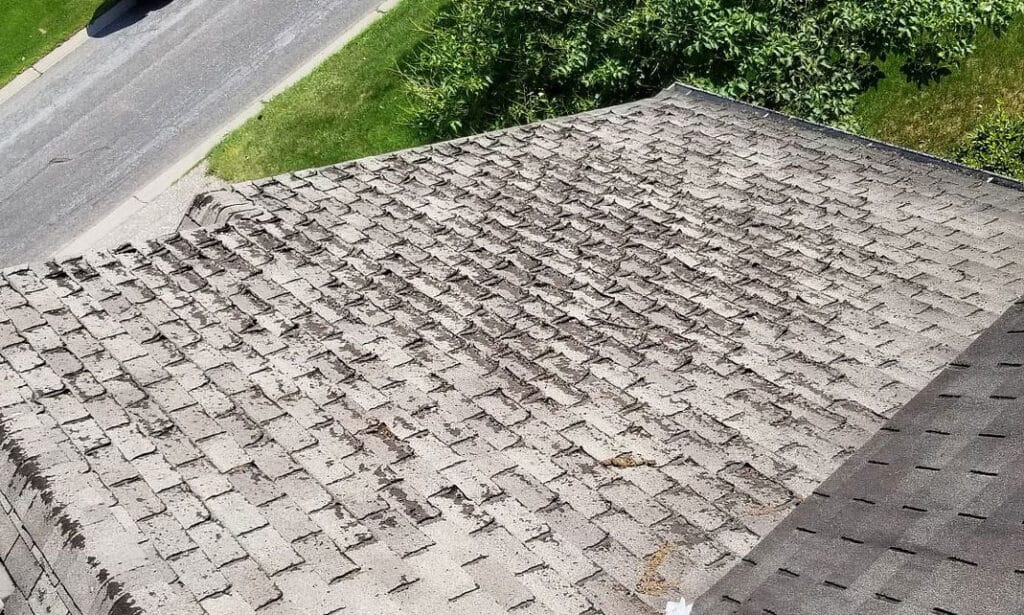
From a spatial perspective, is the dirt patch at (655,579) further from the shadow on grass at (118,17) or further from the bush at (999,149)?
the shadow on grass at (118,17)

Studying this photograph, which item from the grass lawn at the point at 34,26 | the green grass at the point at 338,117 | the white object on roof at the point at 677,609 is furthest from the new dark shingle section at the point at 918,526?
the grass lawn at the point at 34,26

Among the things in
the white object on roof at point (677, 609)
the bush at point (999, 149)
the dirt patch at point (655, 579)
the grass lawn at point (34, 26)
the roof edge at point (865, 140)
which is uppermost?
the grass lawn at point (34, 26)

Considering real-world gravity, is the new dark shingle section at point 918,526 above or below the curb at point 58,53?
below

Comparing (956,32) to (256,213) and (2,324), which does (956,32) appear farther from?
(2,324)

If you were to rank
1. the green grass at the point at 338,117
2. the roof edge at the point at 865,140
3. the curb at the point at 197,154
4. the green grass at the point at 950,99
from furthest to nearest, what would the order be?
the green grass at the point at 338,117 → the green grass at the point at 950,99 → the curb at the point at 197,154 → the roof edge at the point at 865,140

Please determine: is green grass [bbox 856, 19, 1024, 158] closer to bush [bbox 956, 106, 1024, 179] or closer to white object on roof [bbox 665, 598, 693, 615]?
bush [bbox 956, 106, 1024, 179]

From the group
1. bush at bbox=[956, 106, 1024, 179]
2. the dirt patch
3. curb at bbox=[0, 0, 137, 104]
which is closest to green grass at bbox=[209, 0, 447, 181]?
curb at bbox=[0, 0, 137, 104]
